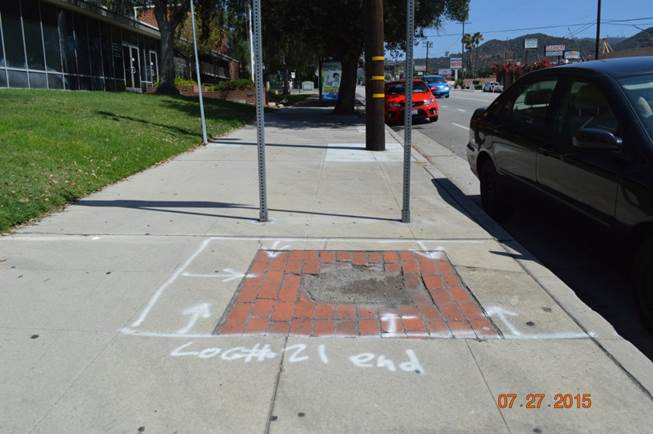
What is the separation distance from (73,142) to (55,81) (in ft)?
50.5

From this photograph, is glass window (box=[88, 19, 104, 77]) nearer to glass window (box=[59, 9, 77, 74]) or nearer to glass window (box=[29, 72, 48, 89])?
glass window (box=[59, 9, 77, 74])

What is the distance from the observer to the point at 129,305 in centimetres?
420

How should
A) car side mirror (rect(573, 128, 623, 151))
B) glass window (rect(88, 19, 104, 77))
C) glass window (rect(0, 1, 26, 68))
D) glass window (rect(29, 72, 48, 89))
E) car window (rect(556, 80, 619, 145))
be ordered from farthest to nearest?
glass window (rect(88, 19, 104, 77)), glass window (rect(29, 72, 48, 89)), glass window (rect(0, 1, 26, 68)), car window (rect(556, 80, 619, 145)), car side mirror (rect(573, 128, 623, 151))

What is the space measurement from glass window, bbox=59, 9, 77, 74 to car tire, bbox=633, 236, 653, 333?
2506cm

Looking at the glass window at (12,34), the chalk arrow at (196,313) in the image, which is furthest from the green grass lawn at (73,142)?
the glass window at (12,34)

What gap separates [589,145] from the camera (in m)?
4.34

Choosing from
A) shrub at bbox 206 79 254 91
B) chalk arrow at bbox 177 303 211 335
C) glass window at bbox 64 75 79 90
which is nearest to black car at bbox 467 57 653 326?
chalk arrow at bbox 177 303 211 335

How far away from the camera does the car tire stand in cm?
379

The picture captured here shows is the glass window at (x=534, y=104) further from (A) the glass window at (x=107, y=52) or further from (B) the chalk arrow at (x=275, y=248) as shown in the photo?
(A) the glass window at (x=107, y=52)

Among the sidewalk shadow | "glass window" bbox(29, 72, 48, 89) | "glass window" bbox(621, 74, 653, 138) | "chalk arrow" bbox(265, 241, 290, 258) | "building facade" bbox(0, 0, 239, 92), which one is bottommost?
"chalk arrow" bbox(265, 241, 290, 258)

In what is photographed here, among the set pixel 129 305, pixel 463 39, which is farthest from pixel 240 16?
pixel 463 39

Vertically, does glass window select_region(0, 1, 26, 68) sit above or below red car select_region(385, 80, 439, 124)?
above

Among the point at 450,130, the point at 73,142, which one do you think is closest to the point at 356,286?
the point at 73,142

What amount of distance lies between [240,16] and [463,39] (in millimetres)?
99001
